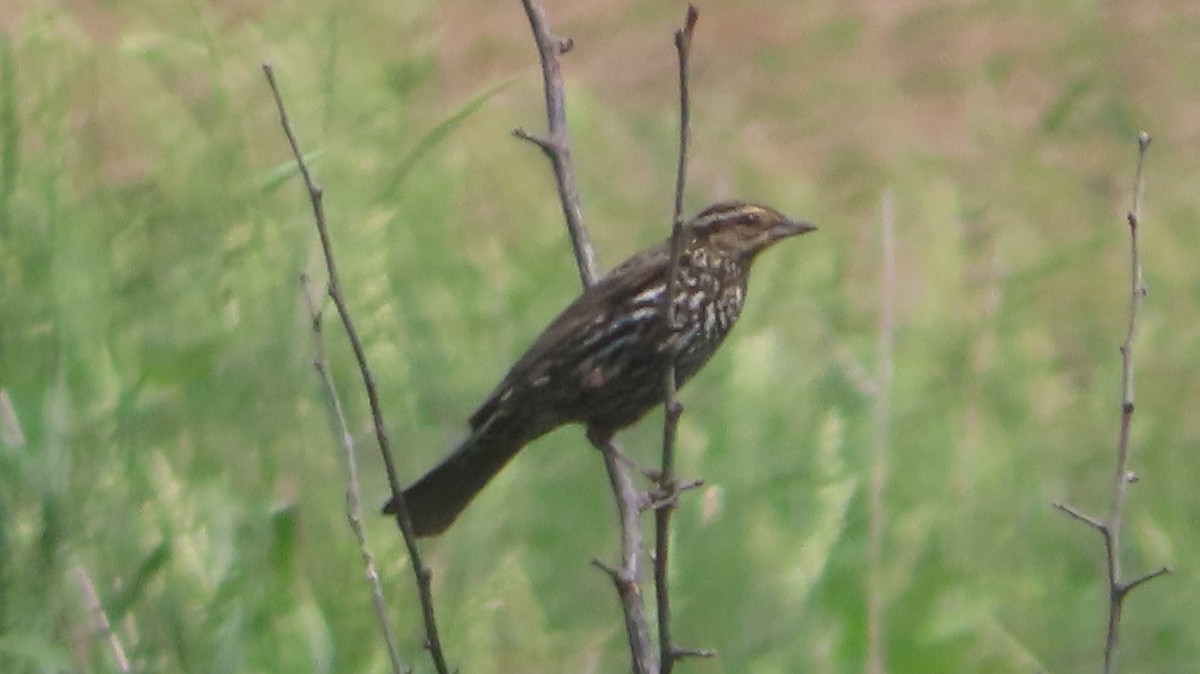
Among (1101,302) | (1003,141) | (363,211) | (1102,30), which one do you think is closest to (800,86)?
(1102,30)

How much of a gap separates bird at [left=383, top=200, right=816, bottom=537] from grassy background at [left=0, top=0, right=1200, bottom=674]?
11 centimetres

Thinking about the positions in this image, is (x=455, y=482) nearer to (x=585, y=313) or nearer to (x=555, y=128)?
(x=585, y=313)

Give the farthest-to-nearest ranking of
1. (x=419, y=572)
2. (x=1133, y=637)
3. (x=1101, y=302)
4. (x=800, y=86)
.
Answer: (x=800, y=86), (x=1101, y=302), (x=1133, y=637), (x=419, y=572)

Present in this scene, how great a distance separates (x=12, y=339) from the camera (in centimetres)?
405

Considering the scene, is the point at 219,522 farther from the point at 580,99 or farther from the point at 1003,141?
the point at 1003,141

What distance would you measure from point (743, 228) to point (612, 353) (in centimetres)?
42

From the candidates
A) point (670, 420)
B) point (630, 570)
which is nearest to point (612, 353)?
point (630, 570)

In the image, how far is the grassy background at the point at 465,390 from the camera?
13.2 feet

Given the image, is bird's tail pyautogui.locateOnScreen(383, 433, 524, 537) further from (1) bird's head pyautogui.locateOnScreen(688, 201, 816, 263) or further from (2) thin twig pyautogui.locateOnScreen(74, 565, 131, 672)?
(2) thin twig pyautogui.locateOnScreen(74, 565, 131, 672)

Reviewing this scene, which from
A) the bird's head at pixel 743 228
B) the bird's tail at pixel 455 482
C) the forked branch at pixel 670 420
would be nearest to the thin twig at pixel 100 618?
the bird's tail at pixel 455 482

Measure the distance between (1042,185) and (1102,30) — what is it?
2246mm

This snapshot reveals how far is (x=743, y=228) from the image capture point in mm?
4477

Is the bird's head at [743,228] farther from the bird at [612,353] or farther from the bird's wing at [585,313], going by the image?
the bird's wing at [585,313]

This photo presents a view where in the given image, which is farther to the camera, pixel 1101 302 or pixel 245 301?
pixel 1101 302
